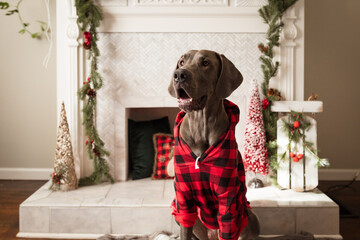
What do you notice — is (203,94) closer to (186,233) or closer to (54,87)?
(186,233)

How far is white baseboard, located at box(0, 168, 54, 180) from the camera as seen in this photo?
142 inches

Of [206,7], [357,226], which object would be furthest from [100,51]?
[357,226]

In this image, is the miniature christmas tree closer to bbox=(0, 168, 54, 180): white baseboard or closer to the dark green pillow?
the dark green pillow

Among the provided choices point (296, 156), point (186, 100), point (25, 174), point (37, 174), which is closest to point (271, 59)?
point (296, 156)

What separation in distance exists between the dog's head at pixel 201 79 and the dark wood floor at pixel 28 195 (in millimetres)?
1466

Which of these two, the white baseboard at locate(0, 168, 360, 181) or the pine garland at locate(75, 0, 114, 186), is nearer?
the pine garland at locate(75, 0, 114, 186)

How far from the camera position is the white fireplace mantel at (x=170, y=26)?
2775 millimetres

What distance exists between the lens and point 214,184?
1.62 meters

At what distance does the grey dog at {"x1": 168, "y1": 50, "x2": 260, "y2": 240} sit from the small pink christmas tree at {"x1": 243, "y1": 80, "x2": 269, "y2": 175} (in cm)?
108

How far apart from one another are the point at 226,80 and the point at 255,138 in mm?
1207

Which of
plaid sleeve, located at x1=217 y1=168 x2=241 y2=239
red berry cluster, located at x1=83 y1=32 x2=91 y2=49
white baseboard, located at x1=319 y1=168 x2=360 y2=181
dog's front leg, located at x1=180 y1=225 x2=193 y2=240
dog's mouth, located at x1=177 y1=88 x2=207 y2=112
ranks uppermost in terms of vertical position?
red berry cluster, located at x1=83 y1=32 x2=91 y2=49

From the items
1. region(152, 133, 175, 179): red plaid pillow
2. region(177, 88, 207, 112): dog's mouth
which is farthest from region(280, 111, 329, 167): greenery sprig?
region(177, 88, 207, 112): dog's mouth

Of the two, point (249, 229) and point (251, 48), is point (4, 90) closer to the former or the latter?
point (251, 48)

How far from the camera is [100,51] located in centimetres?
283
